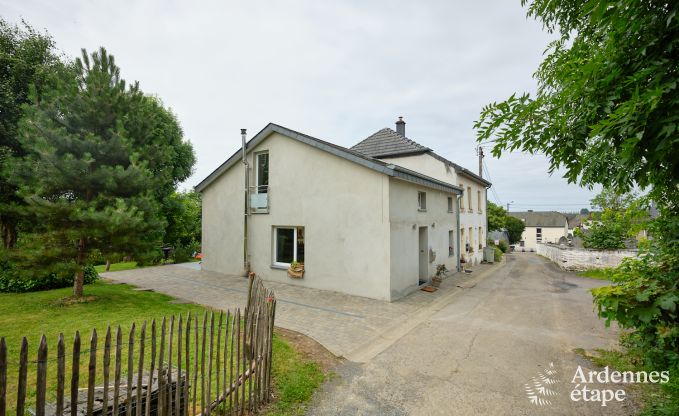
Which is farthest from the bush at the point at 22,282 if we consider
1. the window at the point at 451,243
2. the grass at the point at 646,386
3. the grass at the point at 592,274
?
the grass at the point at 592,274

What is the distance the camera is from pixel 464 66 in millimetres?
9258

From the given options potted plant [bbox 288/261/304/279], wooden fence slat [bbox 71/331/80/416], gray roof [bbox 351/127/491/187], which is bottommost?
potted plant [bbox 288/261/304/279]

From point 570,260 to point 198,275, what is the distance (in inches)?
826

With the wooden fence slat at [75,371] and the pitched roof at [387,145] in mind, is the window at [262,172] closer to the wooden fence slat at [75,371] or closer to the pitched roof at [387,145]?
the pitched roof at [387,145]

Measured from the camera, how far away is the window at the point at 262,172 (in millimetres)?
13328

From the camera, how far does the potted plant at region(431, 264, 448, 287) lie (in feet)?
40.7

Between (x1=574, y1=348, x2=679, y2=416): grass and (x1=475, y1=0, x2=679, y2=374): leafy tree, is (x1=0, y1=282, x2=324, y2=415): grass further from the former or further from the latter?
(x1=574, y1=348, x2=679, y2=416): grass

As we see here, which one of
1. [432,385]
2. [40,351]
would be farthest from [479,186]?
[40,351]

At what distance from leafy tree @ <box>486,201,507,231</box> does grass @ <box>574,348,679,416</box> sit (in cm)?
3370

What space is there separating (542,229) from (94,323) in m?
72.1

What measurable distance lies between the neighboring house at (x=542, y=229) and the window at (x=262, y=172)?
61780 millimetres

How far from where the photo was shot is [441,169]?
16312 millimetres

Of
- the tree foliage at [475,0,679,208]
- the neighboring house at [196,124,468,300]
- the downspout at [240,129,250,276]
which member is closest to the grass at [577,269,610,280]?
the neighboring house at [196,124,468,300]

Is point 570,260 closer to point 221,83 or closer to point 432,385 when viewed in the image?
point 432,385
